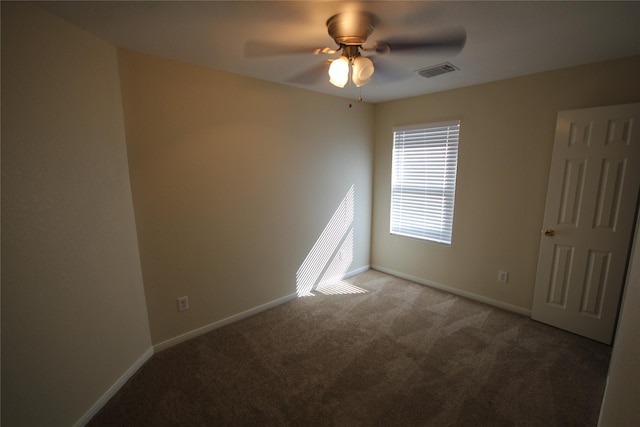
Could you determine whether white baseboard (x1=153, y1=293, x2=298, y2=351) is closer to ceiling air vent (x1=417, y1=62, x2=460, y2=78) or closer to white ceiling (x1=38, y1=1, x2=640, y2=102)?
white ceiling (x1=38, y1=1, x2=640, y2=102)

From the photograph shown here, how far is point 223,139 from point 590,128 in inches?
123

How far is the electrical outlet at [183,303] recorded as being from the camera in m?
2.48

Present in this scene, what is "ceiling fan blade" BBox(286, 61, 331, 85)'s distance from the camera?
231 centimetres

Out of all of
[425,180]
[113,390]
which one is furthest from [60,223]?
[425,180]

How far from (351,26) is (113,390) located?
276 cm

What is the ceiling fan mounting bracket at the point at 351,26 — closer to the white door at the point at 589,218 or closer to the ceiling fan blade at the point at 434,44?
the ceiling fan blade at the point at 434,44

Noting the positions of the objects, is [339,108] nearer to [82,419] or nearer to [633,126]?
[633,126]

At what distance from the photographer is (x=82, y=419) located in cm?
169

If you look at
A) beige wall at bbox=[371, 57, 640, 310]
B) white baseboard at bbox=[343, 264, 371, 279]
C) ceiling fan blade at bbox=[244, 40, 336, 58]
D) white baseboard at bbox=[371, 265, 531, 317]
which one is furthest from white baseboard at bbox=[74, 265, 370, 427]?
ceiling fan blade at bbox=[244, 40, 336, 58]

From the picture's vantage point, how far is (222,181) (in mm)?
2586

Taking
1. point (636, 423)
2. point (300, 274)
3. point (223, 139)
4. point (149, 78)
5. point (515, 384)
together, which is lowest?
point (515, 384)

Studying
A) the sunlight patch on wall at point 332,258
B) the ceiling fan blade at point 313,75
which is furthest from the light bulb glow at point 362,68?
the sunlight patch on wall at point 332,258

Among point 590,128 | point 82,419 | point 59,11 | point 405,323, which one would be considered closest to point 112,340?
point 82,419

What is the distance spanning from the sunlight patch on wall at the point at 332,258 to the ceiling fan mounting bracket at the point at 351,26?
2232 mm
